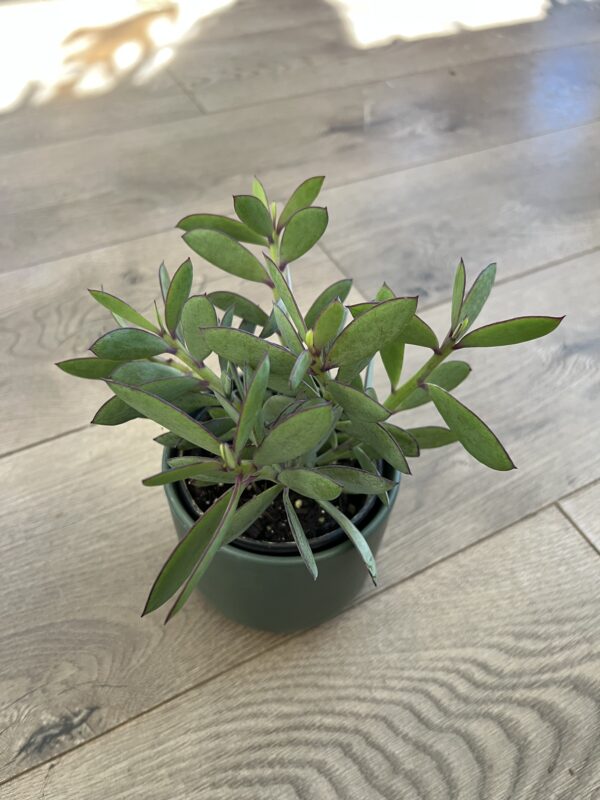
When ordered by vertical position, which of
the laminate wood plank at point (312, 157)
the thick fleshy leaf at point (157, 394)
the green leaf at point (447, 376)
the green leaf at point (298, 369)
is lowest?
the laminate wood plank at point (312, 157)

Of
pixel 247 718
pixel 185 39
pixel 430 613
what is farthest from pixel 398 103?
pixel 247 718

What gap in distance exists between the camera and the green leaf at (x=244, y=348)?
0.44 m

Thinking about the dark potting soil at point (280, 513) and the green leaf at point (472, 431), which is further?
the dark potting soil at point (280, 513)

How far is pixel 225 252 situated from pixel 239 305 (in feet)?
0.22

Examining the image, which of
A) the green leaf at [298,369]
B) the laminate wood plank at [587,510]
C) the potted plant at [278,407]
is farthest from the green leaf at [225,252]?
the laminate wood plank at [587,510]

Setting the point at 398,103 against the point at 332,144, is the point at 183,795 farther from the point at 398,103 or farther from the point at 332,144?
the point at 398,103

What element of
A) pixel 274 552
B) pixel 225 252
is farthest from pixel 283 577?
pixel 225 252

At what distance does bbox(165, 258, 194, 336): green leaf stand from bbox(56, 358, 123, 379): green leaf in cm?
5

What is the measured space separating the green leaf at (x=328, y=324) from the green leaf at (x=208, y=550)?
0.32 feet

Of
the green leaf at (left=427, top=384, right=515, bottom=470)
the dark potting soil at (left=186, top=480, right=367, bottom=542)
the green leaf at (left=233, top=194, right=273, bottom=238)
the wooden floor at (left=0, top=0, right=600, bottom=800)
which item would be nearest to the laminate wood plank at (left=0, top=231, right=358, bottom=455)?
the wooden floor at (left=0, top=0, right=600, bottom=800)

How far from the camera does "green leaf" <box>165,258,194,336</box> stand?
0.48 meters

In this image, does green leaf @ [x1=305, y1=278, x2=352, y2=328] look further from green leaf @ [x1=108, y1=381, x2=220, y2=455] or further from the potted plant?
green leaf @ [x1=108, y1=381, x2=220, y2=455]

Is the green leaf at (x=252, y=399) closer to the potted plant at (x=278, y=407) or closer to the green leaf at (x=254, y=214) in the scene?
the potted plant at (x=278, y=407)

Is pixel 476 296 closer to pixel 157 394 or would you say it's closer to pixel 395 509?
pixel 157 394
